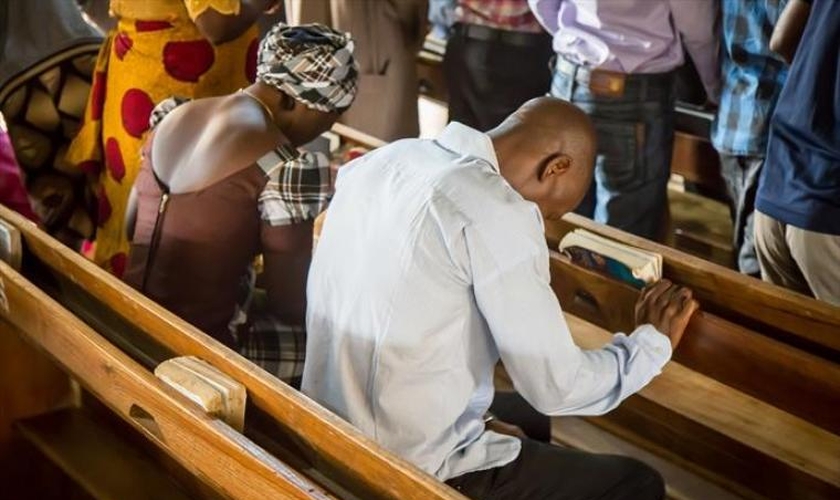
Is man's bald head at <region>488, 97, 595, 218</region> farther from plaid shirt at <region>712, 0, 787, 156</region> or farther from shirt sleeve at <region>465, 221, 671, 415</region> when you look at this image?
plaid shirt at <region>712, 0, 787, 156</region>

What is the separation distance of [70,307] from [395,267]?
73 centimetres

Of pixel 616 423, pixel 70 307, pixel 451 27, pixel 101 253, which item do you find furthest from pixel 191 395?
pixel 451 27

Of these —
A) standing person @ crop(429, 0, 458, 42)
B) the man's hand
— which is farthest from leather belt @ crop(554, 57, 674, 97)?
the man's hand

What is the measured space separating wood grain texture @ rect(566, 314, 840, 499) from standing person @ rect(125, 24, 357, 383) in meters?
0.76

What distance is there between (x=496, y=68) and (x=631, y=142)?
567 mm

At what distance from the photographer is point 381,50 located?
3.60 metres

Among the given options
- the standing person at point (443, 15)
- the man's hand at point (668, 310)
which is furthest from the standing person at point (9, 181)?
the standing person at point (443, 15)

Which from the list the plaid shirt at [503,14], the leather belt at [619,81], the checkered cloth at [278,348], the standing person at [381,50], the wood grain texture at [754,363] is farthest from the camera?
the standing person at [381,50]

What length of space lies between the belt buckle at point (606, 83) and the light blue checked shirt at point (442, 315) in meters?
1.39

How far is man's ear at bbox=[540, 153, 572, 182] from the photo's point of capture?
175 centimetres

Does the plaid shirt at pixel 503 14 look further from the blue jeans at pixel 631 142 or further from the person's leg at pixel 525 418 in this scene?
the person's leg at pixel 525 418

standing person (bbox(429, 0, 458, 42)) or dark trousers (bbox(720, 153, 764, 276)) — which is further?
standing person (bbox(429, 0, 458, 42))

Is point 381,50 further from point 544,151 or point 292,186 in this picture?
point 544,151

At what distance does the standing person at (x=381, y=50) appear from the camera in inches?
140
